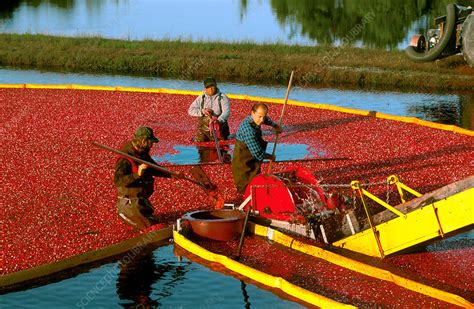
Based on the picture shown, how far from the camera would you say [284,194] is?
13.6m

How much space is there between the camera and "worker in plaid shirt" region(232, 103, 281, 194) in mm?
Result: 14711

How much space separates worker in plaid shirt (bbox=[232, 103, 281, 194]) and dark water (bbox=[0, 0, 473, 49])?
32303 mm

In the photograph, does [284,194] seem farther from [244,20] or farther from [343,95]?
[244,20]

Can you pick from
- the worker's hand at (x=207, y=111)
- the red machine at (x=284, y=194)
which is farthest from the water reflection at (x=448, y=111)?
the red machine at (x=284, y=194)

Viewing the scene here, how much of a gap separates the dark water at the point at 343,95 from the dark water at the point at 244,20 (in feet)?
38.0

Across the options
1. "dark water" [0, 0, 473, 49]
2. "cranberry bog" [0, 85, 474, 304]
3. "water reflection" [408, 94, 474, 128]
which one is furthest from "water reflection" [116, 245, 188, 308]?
"dark water" [0, 0, 473, 49]

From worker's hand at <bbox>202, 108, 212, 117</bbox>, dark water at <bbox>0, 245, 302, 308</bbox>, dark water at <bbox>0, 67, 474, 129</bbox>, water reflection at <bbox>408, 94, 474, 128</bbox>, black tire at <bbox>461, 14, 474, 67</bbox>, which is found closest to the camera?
dark water at <bbox>0, 245, 302, 308</bbox>

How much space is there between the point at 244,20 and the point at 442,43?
115 feet

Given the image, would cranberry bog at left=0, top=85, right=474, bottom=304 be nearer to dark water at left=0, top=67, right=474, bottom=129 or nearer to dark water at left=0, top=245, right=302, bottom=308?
dark water at left=0, top=245, right=302, bottom=308

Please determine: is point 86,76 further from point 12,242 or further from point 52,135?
point 12,242

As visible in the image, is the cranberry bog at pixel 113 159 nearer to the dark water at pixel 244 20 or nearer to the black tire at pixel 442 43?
the black tire at pixel 442 43

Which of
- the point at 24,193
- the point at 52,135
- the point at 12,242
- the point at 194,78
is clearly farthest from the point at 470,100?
the point at 12,242

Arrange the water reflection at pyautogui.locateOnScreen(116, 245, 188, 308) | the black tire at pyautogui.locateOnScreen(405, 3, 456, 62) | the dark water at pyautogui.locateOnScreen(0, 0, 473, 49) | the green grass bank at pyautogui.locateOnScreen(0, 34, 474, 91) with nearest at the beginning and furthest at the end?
1. the water reflection at pyautogui.locateOnScreen(116, 245, 188, 308)
2. the black tire at pyautogui.locateOnScreen(405, 3, 456, 62)
3. the green grass bank at pyautogui.locateOnScreen(0, 34, 474, 91)
4. the dark water at pyautogui.locateOnScreen(0, 0, 473, 49)

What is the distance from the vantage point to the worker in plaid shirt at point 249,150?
48.3 feet
